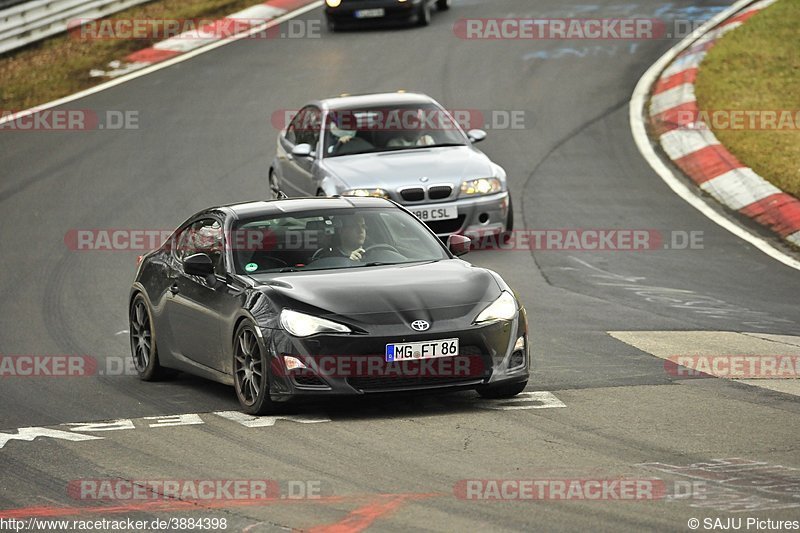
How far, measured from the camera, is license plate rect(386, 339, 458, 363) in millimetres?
8883

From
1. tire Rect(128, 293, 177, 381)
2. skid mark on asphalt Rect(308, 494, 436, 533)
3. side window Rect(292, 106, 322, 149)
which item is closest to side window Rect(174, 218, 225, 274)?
tire Rect(128, 293, 177, 381)

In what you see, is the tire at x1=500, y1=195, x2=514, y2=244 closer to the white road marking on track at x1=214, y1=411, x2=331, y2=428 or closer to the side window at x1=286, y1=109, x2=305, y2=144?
the side window at x1=286, y1=109, x2=305, y2=144

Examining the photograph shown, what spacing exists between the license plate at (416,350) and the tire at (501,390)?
0.45 metres

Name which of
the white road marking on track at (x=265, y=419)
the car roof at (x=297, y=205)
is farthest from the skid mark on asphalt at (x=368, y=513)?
the car roof at (x=297, y=205)

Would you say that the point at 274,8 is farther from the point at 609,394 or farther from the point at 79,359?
the point at 609,394

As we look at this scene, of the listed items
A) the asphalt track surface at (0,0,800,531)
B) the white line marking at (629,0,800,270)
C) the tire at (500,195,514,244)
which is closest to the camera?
the asphalt track surface at (0,0,800,531)

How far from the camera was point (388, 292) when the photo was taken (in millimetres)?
9195

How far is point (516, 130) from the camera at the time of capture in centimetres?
2161

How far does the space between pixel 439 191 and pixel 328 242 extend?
572cm

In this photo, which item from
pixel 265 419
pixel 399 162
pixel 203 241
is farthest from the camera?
pixel 399 162

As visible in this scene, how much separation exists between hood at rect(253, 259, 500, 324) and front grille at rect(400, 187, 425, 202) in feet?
19.5

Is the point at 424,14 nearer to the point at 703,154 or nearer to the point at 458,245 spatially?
the point at 703,154

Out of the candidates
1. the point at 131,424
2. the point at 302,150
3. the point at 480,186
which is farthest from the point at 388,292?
the point at 302,150

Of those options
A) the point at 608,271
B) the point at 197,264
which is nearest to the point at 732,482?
the point at 197,264
